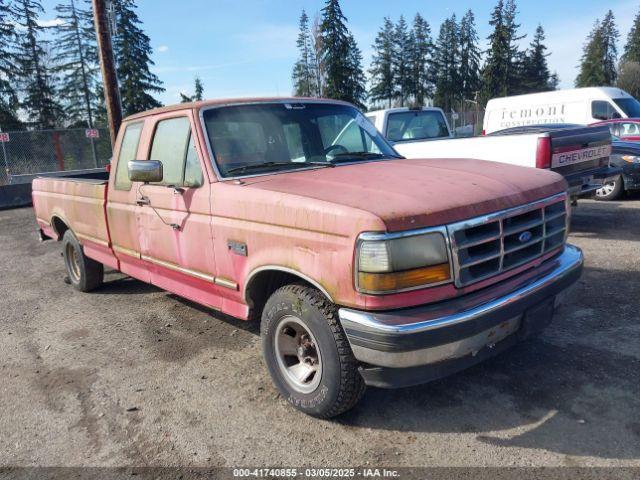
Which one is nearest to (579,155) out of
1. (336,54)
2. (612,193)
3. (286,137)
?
(612,193)

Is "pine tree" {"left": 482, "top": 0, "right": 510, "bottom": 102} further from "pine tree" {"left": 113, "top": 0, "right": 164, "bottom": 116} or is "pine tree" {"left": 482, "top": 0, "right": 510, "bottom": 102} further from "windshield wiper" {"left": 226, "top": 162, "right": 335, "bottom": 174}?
"windshield wiper" {"left": 226, "top": 162, "right": 335, "bottom": 174}

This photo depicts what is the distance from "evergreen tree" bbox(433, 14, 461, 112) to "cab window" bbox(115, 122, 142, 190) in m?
68.7

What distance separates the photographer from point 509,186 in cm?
296

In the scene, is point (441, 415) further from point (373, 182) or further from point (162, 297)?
point (162, 297)

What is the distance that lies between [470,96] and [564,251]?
72.1 m

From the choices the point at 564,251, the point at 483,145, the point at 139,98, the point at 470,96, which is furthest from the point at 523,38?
the point at 564,251

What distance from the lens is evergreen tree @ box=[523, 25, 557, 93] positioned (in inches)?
2549

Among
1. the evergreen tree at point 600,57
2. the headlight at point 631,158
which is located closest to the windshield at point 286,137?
the headlight at point 631,158

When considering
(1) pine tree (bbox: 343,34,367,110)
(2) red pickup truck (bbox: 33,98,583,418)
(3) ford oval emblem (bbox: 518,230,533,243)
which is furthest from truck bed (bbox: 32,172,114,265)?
(1) pine tree (bbox: 343,34,367,110)

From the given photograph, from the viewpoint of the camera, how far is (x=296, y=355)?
316 cm

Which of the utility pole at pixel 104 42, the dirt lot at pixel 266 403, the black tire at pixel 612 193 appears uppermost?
the utility pole at pixel 104 42

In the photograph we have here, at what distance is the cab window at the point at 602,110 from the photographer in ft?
51.4

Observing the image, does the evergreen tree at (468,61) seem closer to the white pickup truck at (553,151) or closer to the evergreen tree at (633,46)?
the evergreen tree at (633,46)

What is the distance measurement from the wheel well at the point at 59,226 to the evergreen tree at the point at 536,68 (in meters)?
68.0
